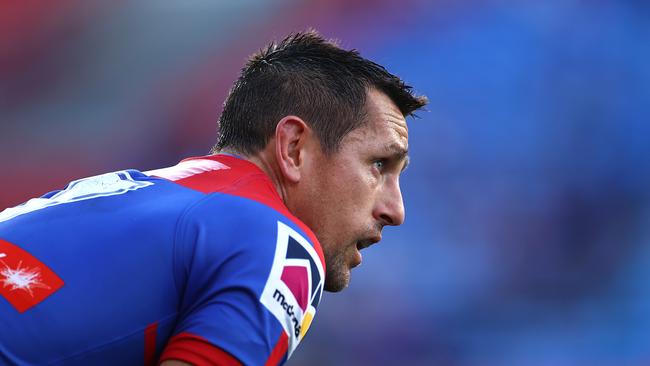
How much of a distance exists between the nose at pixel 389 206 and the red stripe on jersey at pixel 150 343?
3.17ft

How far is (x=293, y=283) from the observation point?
1814 millimetres

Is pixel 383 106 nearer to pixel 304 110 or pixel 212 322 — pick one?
pixel 304 110

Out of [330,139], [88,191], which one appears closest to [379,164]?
[330,139]

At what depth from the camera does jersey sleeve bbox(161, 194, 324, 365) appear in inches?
65.8

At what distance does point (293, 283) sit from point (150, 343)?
35 centimetres

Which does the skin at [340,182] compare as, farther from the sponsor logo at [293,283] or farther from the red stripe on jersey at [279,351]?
the red stripe on jersey at [279,351]

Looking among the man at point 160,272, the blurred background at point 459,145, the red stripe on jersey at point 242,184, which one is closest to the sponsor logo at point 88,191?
the man at point 160,272

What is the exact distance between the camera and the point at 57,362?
173 centimetres

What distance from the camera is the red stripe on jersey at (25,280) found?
1.76 m

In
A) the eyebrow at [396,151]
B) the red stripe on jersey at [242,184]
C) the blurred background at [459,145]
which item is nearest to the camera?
the red stripe on jersey at [242,184]

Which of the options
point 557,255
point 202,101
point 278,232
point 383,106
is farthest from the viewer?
point 202,101

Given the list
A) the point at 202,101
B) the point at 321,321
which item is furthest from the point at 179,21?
the point at 321,321

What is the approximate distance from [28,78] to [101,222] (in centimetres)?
533

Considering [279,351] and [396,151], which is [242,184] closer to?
[279,351]
